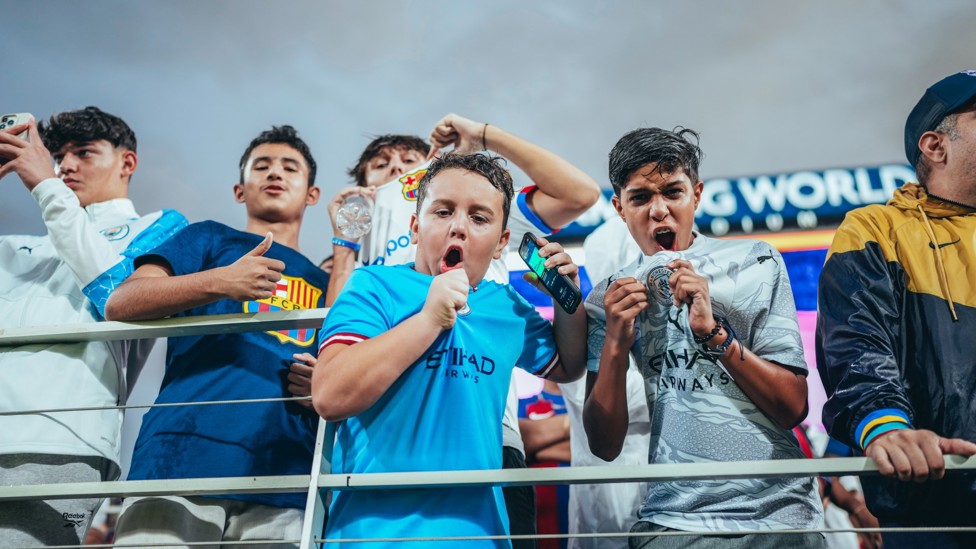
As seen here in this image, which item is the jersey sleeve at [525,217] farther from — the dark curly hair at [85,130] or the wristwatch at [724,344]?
the dark curly hair at [85,130]

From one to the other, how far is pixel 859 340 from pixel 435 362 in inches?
34.3

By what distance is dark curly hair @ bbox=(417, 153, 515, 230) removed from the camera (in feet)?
6.31

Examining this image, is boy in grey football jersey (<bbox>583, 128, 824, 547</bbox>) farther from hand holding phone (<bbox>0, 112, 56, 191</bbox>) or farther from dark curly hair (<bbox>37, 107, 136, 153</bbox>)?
dark curly hair (<bbox>37, 107, 136, 153</bbox>)

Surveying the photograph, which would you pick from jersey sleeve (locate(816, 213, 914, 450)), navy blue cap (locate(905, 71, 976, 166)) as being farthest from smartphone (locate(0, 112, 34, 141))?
navy blue cap (locate(905, 71, 976, 166))

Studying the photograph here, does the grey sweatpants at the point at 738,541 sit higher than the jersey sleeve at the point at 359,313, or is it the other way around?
the jersey sleeve at the point at 359,313

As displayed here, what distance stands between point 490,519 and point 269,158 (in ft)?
5.67

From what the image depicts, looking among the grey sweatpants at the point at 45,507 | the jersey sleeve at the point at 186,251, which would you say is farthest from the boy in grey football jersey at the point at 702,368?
the grey sweatpants at the point at 45,507

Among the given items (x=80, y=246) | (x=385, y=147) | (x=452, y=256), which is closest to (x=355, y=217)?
(x=385, y=147)

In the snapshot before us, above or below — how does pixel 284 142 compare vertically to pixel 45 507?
above

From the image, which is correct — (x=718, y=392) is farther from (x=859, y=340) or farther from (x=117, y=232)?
(x=117, y=232)

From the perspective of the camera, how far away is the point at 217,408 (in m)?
2.09

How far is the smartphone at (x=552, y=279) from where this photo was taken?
1811 mm

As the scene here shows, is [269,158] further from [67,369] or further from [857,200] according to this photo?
[857,200]

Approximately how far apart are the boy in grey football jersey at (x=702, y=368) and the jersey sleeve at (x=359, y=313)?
48 cm
